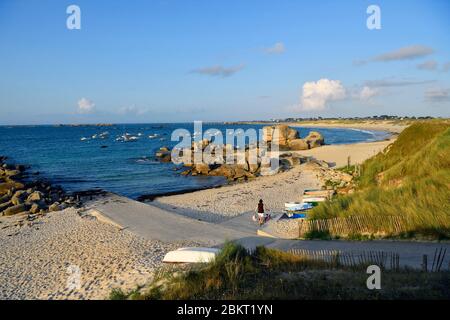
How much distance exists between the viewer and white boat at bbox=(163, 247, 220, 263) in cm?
1067

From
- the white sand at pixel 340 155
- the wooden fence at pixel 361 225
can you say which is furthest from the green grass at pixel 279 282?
the white sand at pixel 340 155

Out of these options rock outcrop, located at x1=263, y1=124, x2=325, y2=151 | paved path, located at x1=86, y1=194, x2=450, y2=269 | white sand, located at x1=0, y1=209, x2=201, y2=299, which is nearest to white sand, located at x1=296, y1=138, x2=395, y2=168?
rock outcrop, located at x1=263, y1=124, x2=325, y2=151

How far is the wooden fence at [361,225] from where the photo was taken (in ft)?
44.8

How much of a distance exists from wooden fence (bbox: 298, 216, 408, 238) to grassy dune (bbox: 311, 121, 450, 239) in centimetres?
35

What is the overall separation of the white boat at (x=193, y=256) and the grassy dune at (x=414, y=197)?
6.94 meters

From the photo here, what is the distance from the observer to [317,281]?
8727mm

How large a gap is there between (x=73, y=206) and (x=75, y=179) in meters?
14.3

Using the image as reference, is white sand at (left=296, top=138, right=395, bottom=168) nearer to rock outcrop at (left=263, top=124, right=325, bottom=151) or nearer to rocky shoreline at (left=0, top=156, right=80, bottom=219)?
rock outcrop at (left=263, top=124, right=325, bottom=151)

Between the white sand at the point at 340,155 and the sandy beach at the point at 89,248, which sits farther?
the white sand at the point at 340,155

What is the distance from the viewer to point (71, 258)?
14.8 m

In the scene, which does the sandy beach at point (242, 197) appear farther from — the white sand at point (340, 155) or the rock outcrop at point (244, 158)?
the white sand at point (340, 155)

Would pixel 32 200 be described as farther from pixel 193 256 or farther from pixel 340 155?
pixel 340 155

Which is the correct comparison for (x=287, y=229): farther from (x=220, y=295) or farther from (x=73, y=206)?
(x=73, y=206)
